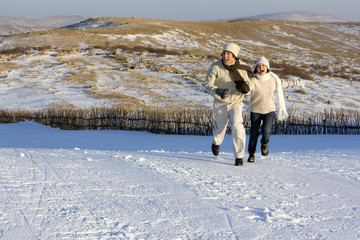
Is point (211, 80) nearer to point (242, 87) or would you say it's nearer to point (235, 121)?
point (242, 87)

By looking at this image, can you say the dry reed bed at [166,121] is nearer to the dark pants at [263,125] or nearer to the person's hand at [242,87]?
the dark pants at [263,125]

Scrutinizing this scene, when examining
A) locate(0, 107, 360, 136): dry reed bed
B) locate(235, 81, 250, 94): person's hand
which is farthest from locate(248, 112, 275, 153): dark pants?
locate(0, 107, 360, 136): dry reed bed

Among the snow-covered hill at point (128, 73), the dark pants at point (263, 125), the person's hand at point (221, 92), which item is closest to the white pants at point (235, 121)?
the person's hand at point (221, 92)

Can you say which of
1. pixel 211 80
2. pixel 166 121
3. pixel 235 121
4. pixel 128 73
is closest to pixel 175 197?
pixel 235 121

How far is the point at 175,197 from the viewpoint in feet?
9.41

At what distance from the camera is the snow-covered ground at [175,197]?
2.24m

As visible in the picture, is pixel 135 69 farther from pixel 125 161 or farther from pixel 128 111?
pixel 125 161

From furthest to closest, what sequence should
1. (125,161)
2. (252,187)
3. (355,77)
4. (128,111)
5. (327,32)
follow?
(327,32)
(355,77)
(128,111)
(125,161)
(252,187)

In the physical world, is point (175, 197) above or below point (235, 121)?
below

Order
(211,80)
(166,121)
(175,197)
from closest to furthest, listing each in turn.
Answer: (175,197)
(211,80)
(166,121)

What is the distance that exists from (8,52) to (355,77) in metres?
23.5

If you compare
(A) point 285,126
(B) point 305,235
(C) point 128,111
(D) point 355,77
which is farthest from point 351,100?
(B) point 305,235

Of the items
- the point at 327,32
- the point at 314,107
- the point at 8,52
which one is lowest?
the point at 314,107

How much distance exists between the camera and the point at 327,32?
5562cm
